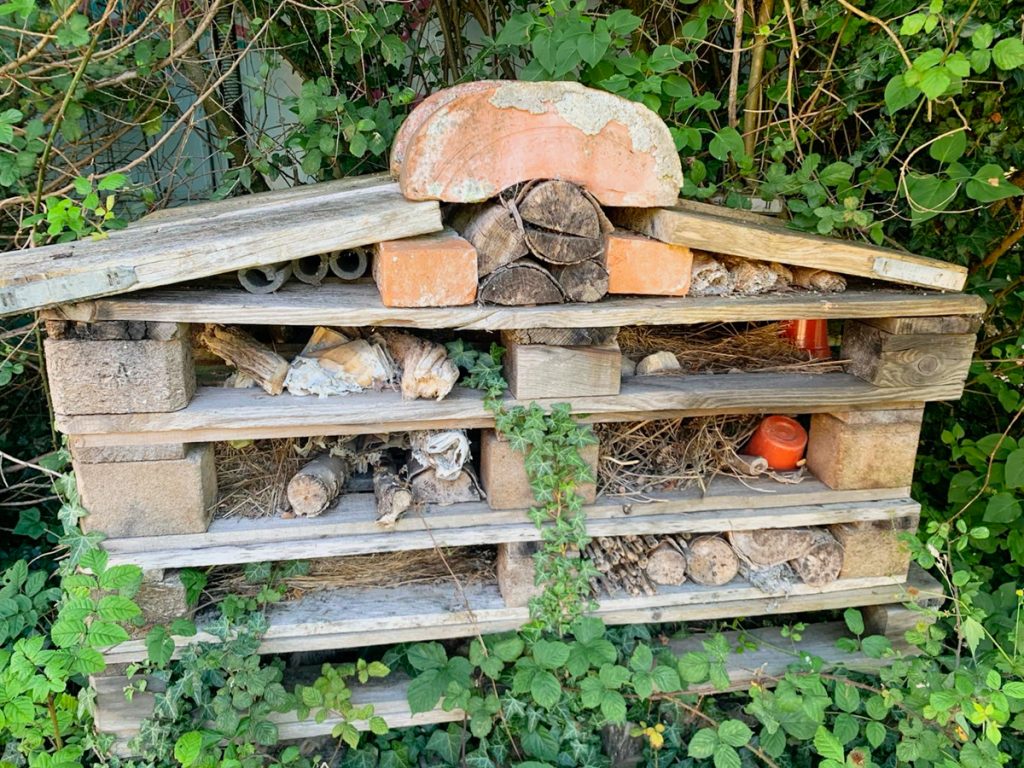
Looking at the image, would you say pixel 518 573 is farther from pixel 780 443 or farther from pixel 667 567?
pixel 780 443

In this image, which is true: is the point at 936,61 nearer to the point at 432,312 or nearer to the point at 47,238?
the point at 432,312

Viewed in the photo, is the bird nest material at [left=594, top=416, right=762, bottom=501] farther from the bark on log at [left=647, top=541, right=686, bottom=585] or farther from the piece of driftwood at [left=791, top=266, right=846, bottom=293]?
the piece of driftwood at [left=791, top=266, right=846, bottom=293]

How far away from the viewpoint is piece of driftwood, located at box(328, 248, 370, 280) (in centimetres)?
243

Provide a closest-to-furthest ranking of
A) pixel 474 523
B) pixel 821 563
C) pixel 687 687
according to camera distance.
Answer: pixel 474 523
pixel 687 687
pixel 821 563

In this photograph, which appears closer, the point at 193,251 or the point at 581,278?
the point at 193,251

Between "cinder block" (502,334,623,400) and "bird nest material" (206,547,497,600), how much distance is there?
680mm

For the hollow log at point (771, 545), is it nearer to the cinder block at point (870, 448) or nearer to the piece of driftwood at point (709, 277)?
the cinder block at point (870, 448)

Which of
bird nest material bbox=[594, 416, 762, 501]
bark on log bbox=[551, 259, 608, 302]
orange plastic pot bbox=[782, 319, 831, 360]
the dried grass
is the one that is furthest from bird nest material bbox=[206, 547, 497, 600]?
orange plastic pot bbox=[782, 319, 831, 360]

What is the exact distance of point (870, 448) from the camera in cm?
266

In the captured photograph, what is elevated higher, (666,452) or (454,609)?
(666,452)

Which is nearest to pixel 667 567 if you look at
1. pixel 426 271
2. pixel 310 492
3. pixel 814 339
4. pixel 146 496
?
pixel 814 339

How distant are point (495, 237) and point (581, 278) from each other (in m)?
0.28

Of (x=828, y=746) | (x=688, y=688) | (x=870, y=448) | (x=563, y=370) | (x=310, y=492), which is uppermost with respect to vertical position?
(x=563, y=370)

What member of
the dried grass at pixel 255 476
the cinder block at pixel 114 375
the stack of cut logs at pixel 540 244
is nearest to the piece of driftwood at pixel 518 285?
the stack of cut logs at pixel 540 244
